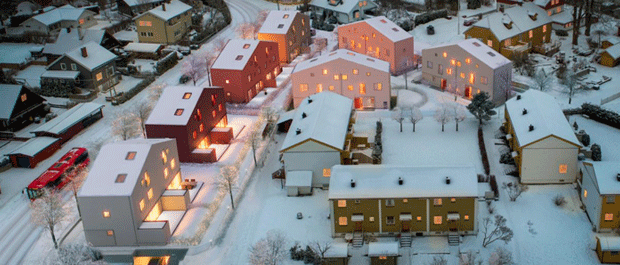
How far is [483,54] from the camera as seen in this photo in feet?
232

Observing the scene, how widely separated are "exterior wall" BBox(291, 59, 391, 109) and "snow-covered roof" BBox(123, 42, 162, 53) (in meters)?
29.0

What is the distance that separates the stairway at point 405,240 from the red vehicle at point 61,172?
2774cm

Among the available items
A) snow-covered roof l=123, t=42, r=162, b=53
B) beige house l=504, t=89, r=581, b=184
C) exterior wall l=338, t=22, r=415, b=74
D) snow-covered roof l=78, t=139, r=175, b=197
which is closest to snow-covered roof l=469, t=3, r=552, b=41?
exterior wall l=338, t=22, r=415, b=74

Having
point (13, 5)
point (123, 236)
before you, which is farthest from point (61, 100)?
point (13, 5)

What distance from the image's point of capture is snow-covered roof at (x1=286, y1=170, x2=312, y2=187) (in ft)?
176

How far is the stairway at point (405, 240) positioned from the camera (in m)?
46.8

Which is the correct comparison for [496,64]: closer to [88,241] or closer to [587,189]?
[587,189]

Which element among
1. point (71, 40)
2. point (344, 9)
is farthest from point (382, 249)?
point (344, 9)

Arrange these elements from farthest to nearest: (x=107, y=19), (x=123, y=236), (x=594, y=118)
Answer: (x=107, y=19) < (x=594, y=118) < (x=123, y=236)

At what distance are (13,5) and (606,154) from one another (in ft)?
325

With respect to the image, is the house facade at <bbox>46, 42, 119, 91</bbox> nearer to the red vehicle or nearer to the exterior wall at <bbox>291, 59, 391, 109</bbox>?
the red vehicle

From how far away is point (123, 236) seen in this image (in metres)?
48.4

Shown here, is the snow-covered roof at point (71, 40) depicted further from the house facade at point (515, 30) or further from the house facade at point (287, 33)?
the house facade at point (515, 30)

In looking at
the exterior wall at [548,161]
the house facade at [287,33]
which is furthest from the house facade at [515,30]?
the exterior wall at [548,161]
